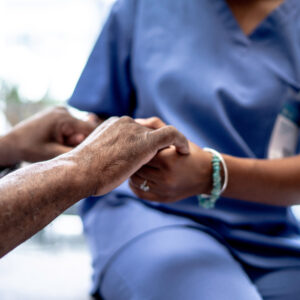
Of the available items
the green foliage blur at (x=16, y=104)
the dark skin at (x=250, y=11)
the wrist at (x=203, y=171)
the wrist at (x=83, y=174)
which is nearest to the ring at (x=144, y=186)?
the wrist at (x=203, y=171)

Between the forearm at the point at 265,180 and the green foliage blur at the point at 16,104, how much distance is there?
1.52 m

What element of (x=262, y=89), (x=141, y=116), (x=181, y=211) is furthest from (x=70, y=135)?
(x=262, y=89)

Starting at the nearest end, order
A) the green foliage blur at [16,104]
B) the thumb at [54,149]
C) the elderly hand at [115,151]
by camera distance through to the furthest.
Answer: the elderly hand at [115,151]
the thumb at [54,149]
the green foliage blur at [16,104]

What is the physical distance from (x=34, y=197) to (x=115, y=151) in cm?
17

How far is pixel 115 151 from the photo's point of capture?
2.04 ft

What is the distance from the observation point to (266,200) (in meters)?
0.86

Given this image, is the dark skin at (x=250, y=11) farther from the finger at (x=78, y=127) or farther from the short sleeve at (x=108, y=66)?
the finger at (x=78, y=127)

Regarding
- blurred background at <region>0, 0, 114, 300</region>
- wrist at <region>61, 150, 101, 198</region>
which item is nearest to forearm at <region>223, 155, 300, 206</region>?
wrist at <region>61, 150, 101, 198</region>

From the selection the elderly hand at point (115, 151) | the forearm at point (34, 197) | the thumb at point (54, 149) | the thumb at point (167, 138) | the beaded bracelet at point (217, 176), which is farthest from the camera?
the thumb at point (54, 149)

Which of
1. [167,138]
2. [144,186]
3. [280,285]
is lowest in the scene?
[280,285]

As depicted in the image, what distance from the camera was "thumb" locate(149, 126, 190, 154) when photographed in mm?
689

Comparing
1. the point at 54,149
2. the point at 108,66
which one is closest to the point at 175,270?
the point at 54,149

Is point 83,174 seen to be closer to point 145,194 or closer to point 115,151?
point 115,151

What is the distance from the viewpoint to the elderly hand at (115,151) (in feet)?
1.90
